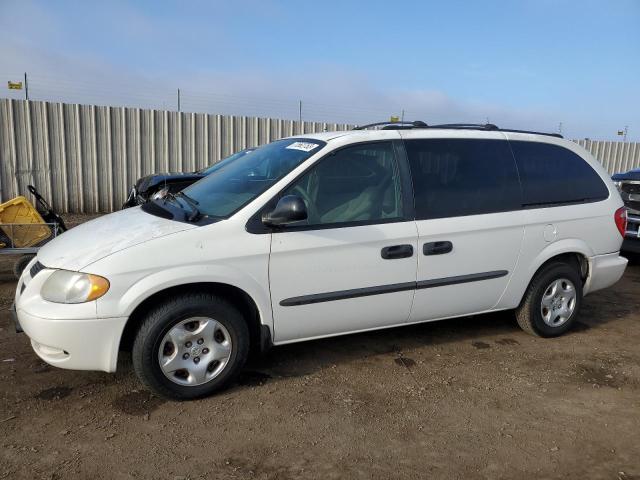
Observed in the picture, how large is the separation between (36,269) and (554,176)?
13.3ft

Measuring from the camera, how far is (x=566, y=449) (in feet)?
9.66

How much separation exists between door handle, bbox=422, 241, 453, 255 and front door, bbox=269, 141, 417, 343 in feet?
0.35

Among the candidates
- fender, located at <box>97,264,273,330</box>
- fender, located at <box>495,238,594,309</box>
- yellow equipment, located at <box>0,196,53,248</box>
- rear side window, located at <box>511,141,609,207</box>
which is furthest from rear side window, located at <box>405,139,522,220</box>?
yellow equipment, located at <box>0,196,53,248</box>

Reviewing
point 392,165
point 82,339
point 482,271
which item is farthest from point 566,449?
point 82,339

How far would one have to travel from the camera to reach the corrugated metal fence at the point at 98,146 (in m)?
10.4

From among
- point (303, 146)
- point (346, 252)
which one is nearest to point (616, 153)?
point (303, 146)

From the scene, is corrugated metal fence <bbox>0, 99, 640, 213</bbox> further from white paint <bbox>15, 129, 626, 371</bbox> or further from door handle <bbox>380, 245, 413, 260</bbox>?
door handle <bbox>380, 245, 413, 260</bbox>

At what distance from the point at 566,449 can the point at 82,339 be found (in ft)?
9.35

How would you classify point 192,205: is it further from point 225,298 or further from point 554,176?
point 554,176

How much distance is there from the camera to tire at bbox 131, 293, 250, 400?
10.4ft

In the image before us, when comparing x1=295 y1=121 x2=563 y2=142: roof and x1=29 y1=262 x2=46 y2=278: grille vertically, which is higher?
x1=295 y1=121 x2=563 y2=142: roof

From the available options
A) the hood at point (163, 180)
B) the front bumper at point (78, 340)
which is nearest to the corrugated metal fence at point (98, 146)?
the hood at point (163, 180)

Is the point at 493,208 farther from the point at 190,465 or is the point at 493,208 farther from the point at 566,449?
the point at 190,465

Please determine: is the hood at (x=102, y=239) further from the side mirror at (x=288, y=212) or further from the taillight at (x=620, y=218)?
the taillight at (x=620, y=218)
